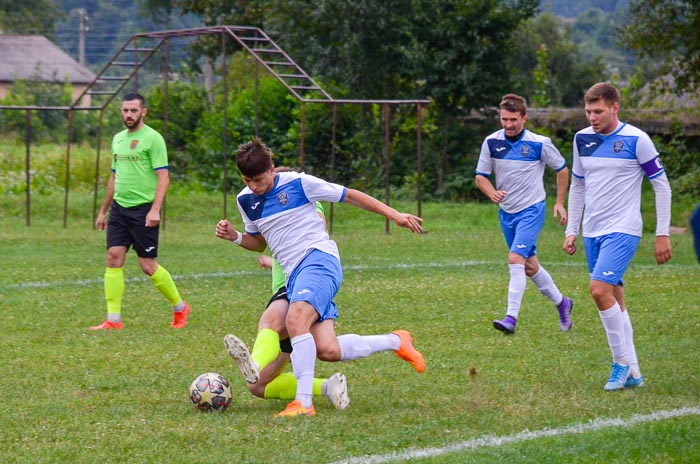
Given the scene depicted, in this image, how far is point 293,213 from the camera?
259 inches

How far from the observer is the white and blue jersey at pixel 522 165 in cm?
967

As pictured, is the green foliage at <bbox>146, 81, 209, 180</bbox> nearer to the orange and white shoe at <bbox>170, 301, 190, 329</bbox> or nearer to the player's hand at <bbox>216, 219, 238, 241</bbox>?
the orange and white shoe at <bbox>170, 301, 190, 329</bbox>

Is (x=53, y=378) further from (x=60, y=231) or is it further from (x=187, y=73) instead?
(x=187, y=73)

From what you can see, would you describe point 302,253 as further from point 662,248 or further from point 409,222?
point 662,248

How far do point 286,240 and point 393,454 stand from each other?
165 centimetres

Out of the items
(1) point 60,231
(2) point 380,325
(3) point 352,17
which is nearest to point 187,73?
(3) point 352,17

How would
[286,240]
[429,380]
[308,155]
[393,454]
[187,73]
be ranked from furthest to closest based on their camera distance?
[187,73], [308,155], [429,380], [286,240], [393,454]

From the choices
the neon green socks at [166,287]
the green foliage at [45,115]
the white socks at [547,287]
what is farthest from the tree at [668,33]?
the green foliage at [45,115]

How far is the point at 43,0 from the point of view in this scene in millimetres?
68625

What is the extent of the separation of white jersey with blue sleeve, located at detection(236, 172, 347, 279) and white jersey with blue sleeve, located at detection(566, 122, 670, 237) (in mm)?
1712

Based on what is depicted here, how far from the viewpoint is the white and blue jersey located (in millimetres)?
9672

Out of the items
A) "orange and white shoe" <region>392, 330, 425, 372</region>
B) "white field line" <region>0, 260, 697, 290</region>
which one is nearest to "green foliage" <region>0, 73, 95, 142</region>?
"white field line" <region>0, 260, 697, 290</region>

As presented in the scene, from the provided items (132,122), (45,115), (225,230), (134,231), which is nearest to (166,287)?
(134,231)

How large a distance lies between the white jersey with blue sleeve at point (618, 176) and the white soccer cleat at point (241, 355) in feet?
8.13
